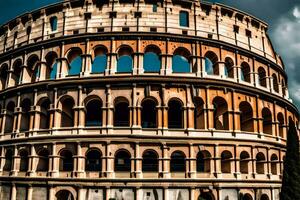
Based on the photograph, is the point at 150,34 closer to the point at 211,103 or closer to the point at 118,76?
the point at 118,76

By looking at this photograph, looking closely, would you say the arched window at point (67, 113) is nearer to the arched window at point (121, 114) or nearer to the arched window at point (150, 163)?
the arched window at point (121, 114)

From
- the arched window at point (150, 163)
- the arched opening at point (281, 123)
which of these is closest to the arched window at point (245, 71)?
the arched opening at point (281, 123)

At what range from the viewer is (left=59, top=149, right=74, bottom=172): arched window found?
20.7 m

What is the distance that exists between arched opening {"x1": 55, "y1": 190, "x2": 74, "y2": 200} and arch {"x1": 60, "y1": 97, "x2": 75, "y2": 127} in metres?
4.59

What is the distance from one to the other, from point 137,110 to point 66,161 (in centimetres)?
627

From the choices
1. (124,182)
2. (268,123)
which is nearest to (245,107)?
(268,123)

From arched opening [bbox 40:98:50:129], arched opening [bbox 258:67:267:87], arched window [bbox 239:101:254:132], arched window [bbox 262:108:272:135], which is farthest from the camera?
arched opening [bbox 258:67:267:87]

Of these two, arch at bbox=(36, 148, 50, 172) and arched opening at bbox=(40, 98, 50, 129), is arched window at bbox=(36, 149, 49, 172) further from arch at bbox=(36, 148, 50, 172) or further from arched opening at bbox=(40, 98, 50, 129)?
arched opening at bbox=(40, 98, 50, 129)

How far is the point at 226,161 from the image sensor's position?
21359mm

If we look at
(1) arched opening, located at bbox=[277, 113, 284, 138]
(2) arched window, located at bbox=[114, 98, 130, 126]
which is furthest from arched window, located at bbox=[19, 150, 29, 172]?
(1) arched opening, located at bbox=[277, 113, 284, 138]

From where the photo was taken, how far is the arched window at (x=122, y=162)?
20688mm

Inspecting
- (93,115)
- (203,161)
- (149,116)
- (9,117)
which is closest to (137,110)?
(149,116)

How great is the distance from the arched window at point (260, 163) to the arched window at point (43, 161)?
51.1 feet

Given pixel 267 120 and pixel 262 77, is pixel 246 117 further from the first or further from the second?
pixel 262 77
